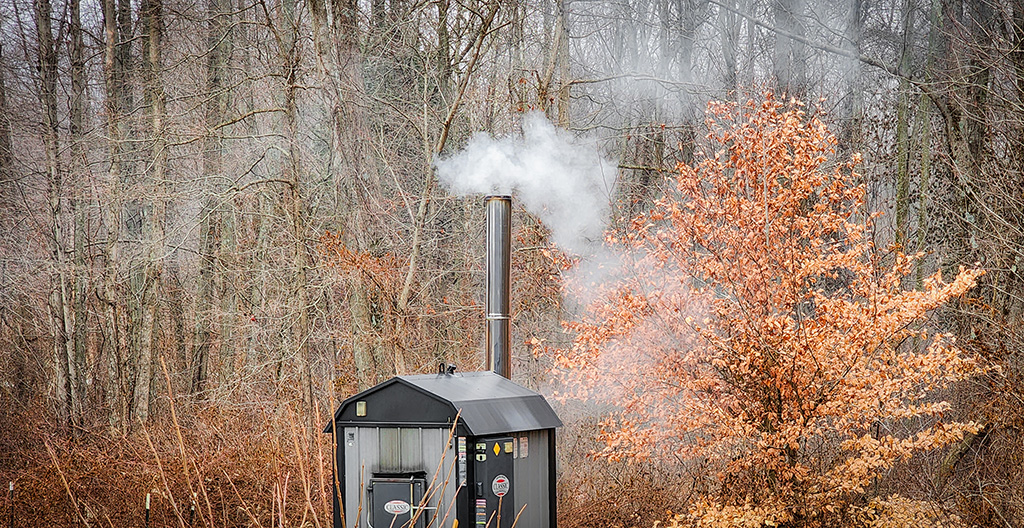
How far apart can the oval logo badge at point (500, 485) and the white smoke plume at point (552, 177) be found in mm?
4795

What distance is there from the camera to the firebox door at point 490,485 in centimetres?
732

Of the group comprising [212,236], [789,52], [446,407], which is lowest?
[446,407]

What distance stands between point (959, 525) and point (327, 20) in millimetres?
9408

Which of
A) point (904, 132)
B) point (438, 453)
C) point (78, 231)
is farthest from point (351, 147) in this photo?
point (904, 132)

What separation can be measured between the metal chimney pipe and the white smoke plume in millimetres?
2272

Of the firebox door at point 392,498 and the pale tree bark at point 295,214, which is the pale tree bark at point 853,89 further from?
the firebox door at point 392,498

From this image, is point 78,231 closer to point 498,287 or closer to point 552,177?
point 552,177

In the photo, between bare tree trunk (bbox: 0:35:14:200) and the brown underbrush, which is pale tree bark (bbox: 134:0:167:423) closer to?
the brown underbrush

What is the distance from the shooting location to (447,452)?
735 cm

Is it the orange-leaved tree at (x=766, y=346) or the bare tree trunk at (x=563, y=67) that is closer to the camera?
the orange-leaved tree at (x=766, y=346)

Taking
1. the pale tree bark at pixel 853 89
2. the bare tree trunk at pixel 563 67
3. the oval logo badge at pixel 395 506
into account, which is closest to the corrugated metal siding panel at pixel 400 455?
the oval logo badge at pixel 395 506

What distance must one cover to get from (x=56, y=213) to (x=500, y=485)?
29.2ft

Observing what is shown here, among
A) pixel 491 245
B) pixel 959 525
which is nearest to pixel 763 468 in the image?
pixel 959 525

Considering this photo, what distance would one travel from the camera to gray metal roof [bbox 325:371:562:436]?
730cm
